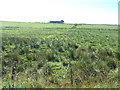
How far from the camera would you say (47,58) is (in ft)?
26.6

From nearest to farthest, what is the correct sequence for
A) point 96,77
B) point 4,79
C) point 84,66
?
point 96,77 < point 4,79 < point 84,66

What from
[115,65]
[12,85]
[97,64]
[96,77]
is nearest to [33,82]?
[12,85]

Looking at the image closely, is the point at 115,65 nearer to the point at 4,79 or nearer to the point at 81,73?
the point at 81,73

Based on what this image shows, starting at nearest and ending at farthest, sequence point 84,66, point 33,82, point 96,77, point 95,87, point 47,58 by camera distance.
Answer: point 95,87, point 33,82, point 96,77, point 84,66, point 47,58

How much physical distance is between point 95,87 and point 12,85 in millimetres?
1747

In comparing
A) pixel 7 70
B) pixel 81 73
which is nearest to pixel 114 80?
pixel 81 73

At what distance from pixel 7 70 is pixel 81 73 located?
2322 mm

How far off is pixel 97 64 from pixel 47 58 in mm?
2782

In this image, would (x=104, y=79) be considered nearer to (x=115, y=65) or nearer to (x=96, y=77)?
(x=96, y=77)

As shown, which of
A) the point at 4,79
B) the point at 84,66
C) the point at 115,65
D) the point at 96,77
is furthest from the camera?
the point at 115,65

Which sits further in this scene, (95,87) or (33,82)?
(33,82)

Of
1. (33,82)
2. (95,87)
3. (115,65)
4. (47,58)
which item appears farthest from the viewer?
(47,58)

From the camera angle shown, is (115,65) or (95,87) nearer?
(95,87)

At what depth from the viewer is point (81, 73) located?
481 centimetres
